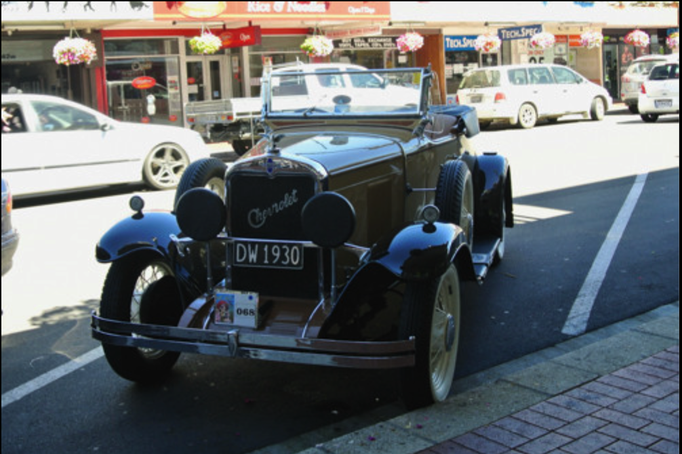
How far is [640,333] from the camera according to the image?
5.34 meters

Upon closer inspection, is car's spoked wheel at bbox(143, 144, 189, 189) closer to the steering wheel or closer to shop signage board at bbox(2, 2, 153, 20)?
shop signage board at bbox(2, 2, 153, 20)

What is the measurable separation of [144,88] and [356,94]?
16.3 meters

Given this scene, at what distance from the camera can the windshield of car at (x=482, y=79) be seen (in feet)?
70.5

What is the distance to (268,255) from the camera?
15.1 feet

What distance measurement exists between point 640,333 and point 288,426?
2.53 m

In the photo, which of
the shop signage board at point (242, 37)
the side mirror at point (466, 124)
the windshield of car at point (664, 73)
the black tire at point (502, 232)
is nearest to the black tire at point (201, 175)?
the side mirror at point (466, 124)

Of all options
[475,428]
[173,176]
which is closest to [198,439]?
[475,428]

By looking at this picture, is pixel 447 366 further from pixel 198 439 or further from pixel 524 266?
pixel 524 266

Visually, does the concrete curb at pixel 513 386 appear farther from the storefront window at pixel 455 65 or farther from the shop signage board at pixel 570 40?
the shop signage board at pixel 570 40

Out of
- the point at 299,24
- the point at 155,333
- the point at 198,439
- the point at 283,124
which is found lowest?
the point at 198,439

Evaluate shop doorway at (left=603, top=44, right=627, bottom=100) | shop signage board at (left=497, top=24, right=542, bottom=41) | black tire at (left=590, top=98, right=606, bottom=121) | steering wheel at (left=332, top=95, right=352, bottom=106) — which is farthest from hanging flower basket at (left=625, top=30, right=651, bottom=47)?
steering wheel at (left=332, top=95, right=352, bottom=106)

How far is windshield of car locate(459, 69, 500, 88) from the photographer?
21484mm

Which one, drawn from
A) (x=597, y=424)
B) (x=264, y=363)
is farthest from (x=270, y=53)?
(x=597, y=424)

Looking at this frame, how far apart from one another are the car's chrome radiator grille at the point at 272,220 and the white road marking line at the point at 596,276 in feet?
6.67
